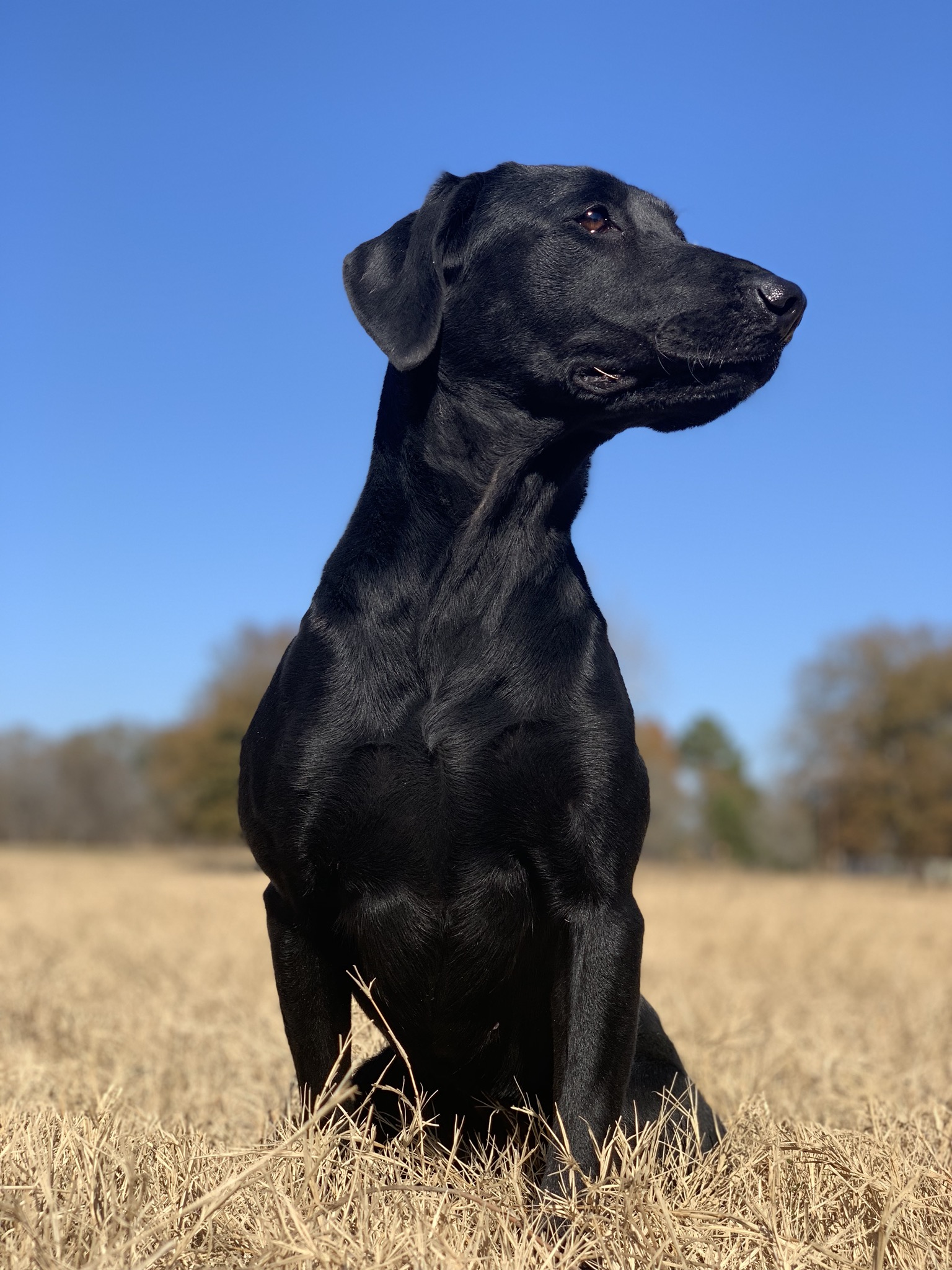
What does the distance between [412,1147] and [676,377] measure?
6.01 feet

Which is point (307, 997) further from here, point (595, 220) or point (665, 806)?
point (665, 806)

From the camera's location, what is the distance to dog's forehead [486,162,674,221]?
9.64ft

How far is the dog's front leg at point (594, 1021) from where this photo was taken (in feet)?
7.62

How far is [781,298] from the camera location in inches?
106

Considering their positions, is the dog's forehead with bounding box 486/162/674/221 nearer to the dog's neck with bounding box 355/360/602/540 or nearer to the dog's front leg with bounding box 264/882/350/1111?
the dog's neck with bounding box 355/360/602/540

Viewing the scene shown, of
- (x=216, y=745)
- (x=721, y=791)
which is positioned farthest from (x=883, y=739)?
(x=721, y=791)

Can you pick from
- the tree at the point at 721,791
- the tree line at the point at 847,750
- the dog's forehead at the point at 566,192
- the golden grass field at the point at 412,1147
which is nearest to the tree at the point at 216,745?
the tree line at the point at 847,750

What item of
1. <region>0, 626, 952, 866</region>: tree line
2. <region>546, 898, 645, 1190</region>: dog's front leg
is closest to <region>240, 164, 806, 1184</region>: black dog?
<region>546, 898, 645, 1190</region>: dog's front leg

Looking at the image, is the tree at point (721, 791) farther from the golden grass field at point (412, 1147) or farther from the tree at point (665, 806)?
the golden grass field at point (412, 1147)

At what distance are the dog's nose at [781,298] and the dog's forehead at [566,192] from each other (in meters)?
0.43

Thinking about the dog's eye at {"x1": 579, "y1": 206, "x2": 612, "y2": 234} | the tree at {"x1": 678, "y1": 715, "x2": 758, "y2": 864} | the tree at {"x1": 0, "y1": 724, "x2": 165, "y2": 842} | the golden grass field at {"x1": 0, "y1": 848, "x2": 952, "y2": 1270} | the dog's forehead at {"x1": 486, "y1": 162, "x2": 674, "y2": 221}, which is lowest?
the tree at {"x1": 0, "y1": 724, "x2": 165, "y2": 842}

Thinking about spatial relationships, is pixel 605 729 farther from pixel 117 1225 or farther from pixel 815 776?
pixel 815 776

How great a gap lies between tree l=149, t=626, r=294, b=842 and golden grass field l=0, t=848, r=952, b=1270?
1218 inches

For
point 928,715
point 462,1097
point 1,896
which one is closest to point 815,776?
point 928,715
